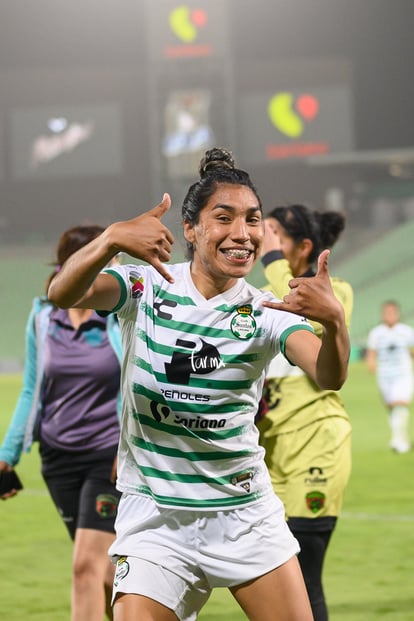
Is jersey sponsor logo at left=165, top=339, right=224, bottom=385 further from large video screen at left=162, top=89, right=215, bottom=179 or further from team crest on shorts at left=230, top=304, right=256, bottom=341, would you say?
large video screen at left=162, top=89, right=215, bottom=179

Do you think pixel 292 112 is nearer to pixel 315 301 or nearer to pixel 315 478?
pixel 315 478

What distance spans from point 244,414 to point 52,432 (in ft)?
6.83

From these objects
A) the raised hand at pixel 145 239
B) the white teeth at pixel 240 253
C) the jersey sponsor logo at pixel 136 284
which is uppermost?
the raised hand at pixel 145 239

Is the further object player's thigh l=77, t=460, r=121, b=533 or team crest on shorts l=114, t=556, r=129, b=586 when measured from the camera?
player's thigh l=77, t=460, r=121, b=533

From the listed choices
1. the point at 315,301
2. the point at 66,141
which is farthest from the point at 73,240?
the point at 66,141

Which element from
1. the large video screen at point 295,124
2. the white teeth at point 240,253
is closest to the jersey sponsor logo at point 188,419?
the white teeth at point 240,253

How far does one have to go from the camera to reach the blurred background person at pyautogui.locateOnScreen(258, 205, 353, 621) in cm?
527

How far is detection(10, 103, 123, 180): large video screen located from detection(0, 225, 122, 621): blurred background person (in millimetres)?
38747

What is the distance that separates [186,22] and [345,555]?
33137 mm

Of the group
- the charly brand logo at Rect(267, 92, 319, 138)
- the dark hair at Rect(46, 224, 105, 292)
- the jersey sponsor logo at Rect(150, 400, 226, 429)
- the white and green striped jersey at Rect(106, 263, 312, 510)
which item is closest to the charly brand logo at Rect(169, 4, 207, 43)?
the charly brand logo at Rect(267, 92, 319, 138)

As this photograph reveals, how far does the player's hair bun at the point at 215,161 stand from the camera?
13.2ft

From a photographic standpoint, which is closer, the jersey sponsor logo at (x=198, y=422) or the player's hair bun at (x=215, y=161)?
the jersey sponsor logo at (x=198, y=422)

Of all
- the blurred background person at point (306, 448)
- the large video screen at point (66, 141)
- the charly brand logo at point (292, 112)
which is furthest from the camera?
the large video screen at point (66, 141)

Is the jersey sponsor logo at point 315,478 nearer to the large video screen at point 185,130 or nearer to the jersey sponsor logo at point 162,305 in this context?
the jersey sponsor logo at point 162,305
